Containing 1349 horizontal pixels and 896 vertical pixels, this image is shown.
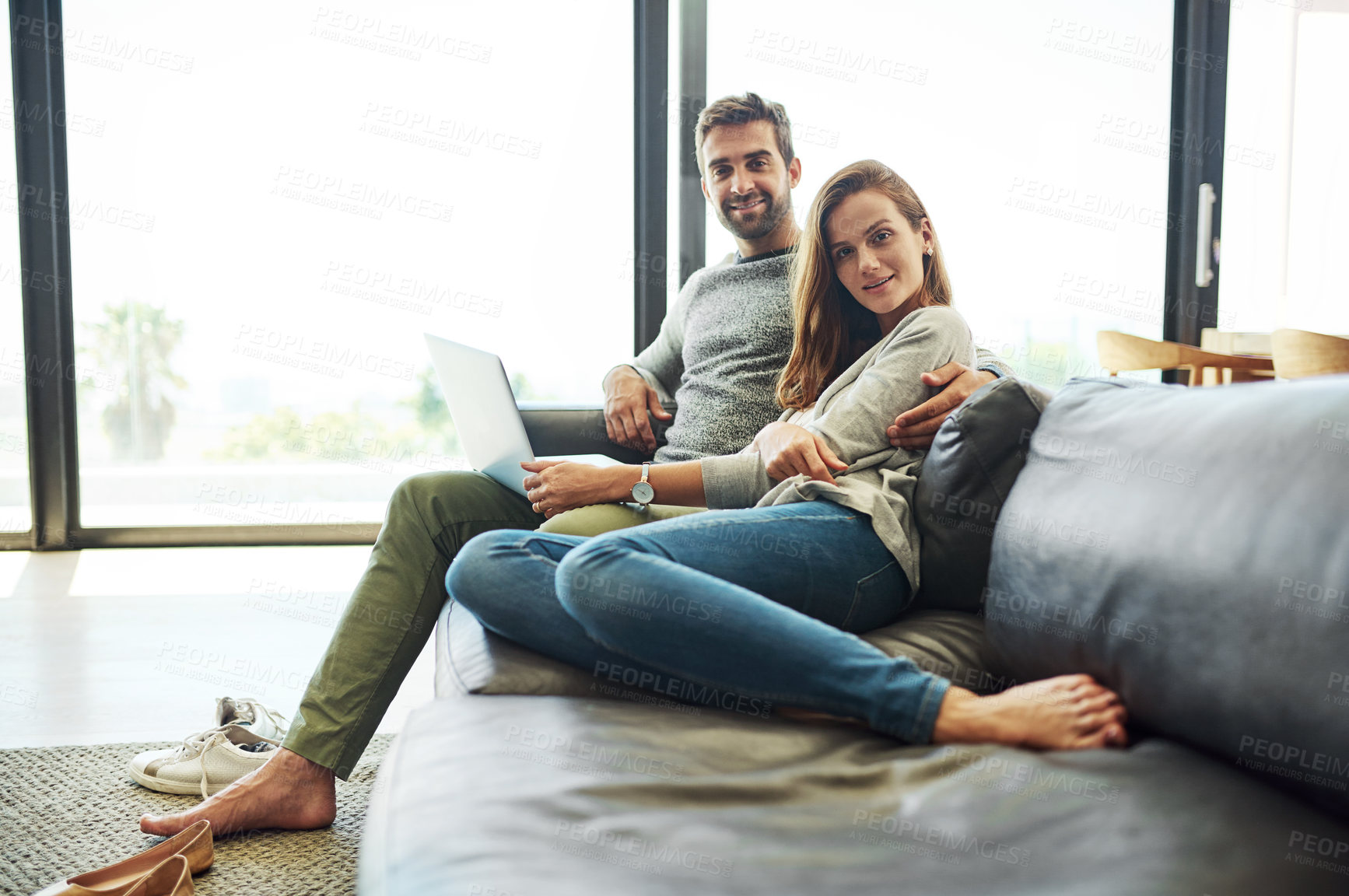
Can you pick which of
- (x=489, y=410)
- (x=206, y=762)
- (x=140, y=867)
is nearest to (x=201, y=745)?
(x=206, y=762)

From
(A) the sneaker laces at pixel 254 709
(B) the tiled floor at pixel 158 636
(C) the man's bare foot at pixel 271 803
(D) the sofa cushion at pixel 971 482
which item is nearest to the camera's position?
(D) the sofa cushion at pixel 971 482

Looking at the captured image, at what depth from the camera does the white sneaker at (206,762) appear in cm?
149

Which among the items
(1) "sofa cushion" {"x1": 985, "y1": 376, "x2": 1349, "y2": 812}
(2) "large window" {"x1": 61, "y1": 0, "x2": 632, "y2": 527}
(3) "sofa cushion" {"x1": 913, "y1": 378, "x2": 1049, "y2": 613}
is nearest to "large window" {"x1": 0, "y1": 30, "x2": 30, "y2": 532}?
(2) "large window" {"x1": 61, "y1": 0, "x2": 632, "y2": 527}

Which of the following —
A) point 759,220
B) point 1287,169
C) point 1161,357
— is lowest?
point 1161,357

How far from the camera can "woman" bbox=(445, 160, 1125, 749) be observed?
0.89 metres

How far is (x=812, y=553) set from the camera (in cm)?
116

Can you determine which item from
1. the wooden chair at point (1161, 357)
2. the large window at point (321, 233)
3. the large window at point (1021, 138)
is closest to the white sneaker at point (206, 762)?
the large window at point (321, 233)

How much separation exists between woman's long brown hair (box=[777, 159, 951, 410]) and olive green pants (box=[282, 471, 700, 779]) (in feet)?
1.09

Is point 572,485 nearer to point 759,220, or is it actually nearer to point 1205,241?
point 759,220

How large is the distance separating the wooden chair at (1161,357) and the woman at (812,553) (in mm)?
2049

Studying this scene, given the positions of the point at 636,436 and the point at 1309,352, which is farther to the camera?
the point at 1309,352

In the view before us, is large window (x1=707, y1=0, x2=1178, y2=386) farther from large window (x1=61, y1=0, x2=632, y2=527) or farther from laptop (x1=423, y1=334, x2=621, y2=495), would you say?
laptop (x1=423, y1=334, x2=621, y2=495)

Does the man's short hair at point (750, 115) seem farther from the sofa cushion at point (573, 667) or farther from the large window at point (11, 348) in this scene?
the large window at point (11, 348)

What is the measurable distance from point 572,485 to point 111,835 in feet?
2.72
